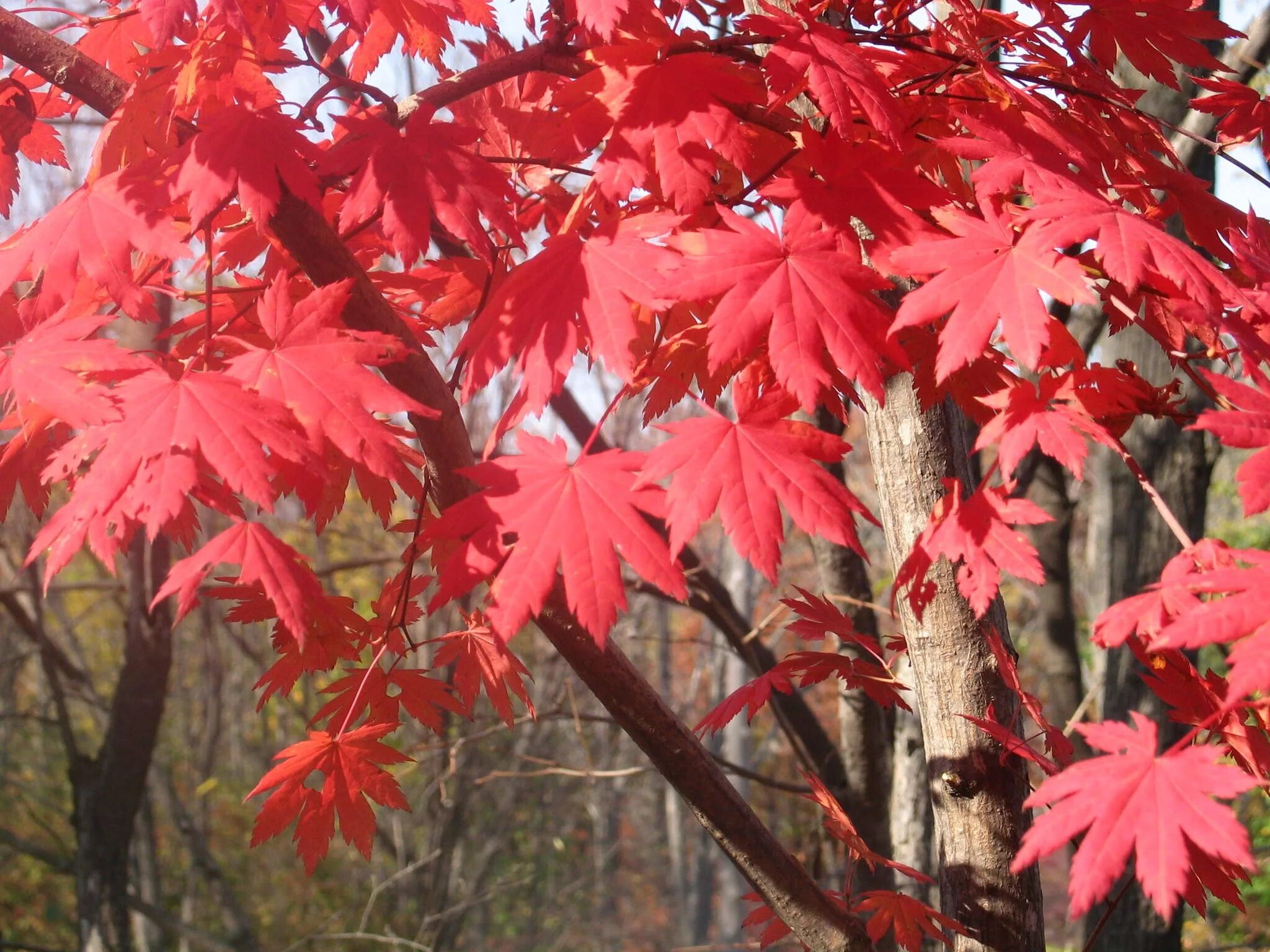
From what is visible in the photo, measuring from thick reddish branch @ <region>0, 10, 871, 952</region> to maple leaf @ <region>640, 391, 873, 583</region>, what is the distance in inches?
12.2

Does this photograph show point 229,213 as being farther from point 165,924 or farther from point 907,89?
point 165,924

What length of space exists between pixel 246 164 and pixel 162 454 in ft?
1.10

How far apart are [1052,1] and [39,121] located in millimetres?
1491

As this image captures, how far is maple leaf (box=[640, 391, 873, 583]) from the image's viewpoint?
92 centimetres

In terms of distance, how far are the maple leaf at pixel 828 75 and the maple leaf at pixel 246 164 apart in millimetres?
524

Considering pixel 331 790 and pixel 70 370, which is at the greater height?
pixel 70 370

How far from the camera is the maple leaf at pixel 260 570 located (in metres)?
0.98

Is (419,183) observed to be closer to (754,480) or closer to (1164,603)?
(754,480)

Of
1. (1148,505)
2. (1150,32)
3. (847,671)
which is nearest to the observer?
(1150,32)

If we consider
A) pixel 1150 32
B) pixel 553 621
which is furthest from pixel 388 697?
pixel 1150 32

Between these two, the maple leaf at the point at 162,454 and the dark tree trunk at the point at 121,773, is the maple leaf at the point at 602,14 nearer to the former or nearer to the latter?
the maple leaf at the point at 162,454

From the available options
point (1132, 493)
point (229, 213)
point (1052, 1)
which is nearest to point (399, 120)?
point (229, 213)

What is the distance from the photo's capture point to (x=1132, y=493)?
3.05 meters

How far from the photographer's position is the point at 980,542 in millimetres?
1040
